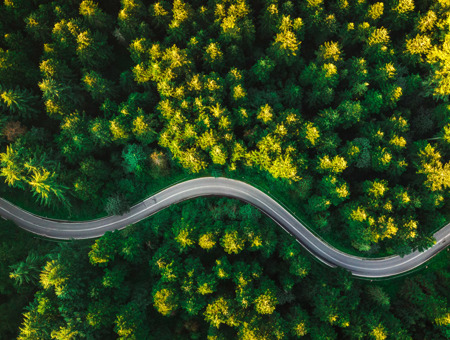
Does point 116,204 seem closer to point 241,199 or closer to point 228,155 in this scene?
point 228,155

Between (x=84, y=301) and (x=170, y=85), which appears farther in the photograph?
(x=170, y=85)

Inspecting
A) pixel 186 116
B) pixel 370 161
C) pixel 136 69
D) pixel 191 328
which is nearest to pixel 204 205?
pixel 186 116

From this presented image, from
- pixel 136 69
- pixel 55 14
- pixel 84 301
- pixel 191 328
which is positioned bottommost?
pixel 191 328

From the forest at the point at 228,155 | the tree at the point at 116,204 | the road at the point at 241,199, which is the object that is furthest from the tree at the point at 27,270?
the tree at the point at 116,204

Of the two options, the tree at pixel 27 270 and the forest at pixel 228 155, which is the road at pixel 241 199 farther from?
the tree at pixel 27 270

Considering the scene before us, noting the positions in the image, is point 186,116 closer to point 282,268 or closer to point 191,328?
point 282,268

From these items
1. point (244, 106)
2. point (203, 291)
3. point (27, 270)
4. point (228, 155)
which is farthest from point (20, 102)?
point (203, 291)
